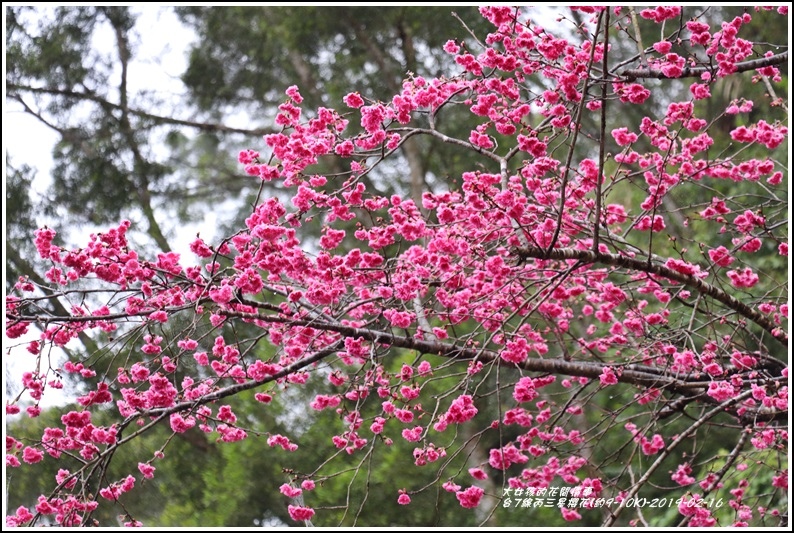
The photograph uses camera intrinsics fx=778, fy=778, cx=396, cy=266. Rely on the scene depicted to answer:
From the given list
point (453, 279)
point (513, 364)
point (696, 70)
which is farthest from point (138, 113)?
point (696, 70)

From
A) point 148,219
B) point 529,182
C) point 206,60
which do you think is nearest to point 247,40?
point 206,60

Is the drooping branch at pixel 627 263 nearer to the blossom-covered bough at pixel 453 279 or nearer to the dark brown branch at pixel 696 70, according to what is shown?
the blossom-covered bough at pixel 453 279

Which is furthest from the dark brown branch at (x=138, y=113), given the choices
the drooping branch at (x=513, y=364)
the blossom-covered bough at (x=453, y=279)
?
the drooping branch at (x=513, y=364)

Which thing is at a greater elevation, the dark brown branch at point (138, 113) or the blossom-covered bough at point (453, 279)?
the dark brown branch at point (138, 113)

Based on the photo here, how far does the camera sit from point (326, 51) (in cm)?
682

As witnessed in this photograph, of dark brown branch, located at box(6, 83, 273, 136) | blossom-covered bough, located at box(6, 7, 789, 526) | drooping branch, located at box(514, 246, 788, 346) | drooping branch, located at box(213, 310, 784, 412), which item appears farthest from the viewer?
dark brown branch, located at box(6, 83, 273, 136)

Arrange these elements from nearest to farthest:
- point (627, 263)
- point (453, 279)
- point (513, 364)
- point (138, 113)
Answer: point (627, 263), point (513, 364), point (453, 279), point (138, 113)

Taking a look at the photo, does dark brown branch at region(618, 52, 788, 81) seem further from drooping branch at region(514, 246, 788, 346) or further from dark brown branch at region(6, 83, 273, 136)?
dark brown branch at region(6, 83, 273, 136)

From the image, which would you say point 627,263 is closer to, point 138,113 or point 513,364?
point 513,364

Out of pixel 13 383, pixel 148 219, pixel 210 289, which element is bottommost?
pixel 210 289

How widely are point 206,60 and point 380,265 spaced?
14.9 ft

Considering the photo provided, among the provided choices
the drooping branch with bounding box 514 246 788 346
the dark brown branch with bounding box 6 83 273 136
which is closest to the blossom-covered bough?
the drooping branch with bounding box 514 246 788 346

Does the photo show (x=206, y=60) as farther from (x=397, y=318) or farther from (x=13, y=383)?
(x=397, y=318)

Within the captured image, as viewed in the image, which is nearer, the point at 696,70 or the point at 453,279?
the point at 696,70
